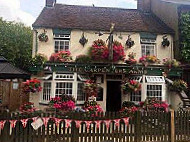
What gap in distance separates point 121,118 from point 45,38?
9.22 m

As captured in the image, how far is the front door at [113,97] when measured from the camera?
657 inches

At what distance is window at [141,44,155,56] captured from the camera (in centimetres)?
1655

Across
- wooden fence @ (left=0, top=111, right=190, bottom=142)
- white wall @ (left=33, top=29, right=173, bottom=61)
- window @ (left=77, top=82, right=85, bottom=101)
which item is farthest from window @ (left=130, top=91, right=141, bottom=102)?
wooden fence @ (left=0, top=111, right=190, bottom=142)

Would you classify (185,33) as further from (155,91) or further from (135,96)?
(135,96)

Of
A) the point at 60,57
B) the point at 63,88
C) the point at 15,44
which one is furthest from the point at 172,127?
the point at 15,44

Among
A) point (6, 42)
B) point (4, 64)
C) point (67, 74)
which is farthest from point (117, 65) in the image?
point (6, 42)

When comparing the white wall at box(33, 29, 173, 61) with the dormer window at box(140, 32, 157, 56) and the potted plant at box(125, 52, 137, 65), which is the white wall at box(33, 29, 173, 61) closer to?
the dormer window at box(140, 32, 157, 56)

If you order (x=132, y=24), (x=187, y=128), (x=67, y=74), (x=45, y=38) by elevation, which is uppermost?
(x=132, y=24)

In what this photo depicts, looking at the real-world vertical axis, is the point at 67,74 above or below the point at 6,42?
below

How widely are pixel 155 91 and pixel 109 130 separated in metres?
8.17

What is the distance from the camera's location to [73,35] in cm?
1589

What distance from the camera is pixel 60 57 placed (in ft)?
48.5

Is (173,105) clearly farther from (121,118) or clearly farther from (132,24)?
(121,118)

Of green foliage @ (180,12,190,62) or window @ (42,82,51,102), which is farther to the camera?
green foliage @ (180,12,190,62)
